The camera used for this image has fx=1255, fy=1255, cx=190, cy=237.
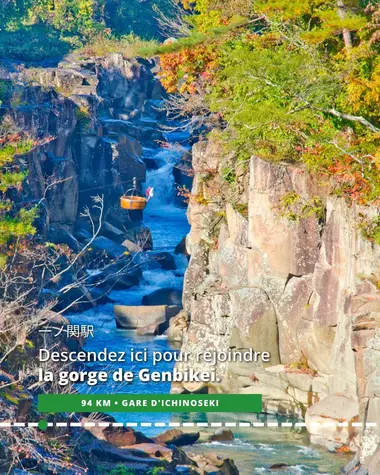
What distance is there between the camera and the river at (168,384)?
1460 inches

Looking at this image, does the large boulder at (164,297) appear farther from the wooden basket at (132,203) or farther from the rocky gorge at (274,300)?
the wooden basket at (132,203)

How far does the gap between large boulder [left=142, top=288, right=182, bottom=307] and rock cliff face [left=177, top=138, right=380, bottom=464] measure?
11878mm

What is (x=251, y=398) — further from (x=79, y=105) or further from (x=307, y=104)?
(x=79, y=105)

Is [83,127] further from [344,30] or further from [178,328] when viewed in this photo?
[344,30]

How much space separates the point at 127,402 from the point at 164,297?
1211 inches

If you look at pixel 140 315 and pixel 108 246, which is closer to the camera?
pixel 140 315

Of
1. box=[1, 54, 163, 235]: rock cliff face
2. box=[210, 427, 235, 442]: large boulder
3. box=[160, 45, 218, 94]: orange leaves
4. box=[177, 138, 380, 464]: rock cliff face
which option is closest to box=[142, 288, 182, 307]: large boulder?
box=[1, 54, 163, 235]: rock cliff face

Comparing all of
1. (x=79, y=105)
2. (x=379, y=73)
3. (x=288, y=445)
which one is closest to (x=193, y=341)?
(x=288, y=445)

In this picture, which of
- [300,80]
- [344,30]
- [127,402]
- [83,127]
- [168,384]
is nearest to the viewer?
[127,402]

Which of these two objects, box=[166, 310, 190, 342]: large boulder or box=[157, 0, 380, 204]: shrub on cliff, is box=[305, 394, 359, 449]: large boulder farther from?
box=[166, 310, 190, 342]: large boulder

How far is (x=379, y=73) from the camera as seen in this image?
3409cm

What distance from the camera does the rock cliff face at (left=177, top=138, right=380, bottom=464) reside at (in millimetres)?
37062

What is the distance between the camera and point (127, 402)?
29.9m

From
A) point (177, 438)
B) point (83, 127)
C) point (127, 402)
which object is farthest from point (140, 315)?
point (127, 402)
